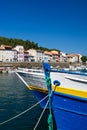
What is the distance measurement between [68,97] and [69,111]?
2.09ft

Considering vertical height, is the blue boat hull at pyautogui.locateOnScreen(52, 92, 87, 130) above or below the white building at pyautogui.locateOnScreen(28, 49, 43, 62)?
below

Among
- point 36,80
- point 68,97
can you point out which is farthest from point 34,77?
point 68,97

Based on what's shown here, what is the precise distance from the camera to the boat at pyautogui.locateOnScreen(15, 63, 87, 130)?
38.3ft

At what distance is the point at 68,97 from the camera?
11898 mm

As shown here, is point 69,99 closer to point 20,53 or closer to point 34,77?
point 34,77

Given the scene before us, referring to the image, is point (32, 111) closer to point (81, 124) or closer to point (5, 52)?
point (81, 124)

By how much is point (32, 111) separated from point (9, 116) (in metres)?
2.36

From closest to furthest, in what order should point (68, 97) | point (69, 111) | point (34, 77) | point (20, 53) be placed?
point (68, 97)
point (69, 111)
point (34, 77)
point (20, 53)

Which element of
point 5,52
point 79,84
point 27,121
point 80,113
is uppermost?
point 5,52

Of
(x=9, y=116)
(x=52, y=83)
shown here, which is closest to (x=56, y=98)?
(x=52, y=83)

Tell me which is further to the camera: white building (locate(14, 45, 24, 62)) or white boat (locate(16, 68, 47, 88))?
white building (locate(14, 45, 24, 62))

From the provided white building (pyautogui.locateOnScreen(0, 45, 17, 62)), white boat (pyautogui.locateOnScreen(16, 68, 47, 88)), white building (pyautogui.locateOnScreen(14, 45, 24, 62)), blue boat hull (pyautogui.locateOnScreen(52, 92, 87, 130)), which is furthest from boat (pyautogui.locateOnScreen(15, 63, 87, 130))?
white building (pyautogui.locateOnScreen(14, 45, 24, 62))

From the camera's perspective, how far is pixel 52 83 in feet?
40.9

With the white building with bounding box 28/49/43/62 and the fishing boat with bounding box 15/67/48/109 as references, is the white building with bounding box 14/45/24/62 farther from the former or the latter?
the fishing boat with bounding box 15/67/48/109
